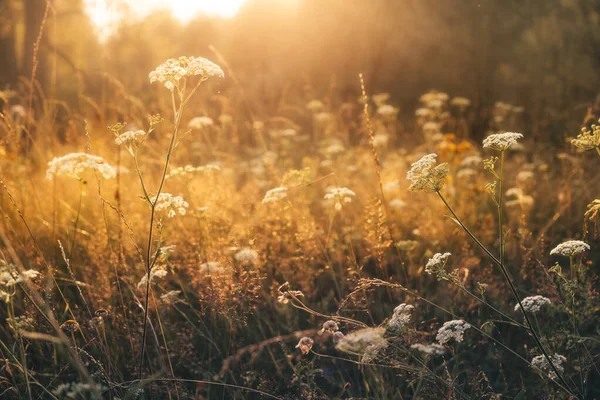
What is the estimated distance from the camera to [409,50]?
37.5 feet

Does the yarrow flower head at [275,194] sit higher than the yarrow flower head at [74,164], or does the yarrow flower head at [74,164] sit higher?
the yarrow flower head at [74,164]

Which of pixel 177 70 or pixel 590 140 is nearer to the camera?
pixel 590 140

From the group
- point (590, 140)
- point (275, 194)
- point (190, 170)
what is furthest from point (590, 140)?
point (190, 170)

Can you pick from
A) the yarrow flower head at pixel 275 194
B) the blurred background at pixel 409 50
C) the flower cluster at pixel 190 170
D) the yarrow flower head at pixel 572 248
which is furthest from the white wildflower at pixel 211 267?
the blurred background at pixel 409 50

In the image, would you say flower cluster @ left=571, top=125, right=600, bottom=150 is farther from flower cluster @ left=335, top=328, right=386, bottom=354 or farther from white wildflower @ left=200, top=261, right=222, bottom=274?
white wildflower @ left=200, top=261, right=222, bottom=274

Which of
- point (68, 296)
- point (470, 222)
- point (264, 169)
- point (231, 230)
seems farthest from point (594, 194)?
point (68, 296)

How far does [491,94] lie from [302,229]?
8418mm

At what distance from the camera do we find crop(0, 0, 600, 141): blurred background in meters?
8.97

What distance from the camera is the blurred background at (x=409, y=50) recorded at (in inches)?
353

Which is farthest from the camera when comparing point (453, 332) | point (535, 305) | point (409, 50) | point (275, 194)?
point (409, 50)

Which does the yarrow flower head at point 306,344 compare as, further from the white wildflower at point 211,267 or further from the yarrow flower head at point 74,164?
the yarrow flower head at point 74,164

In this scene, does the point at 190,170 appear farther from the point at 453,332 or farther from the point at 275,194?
the point at 453,332

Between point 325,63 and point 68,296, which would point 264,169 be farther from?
point 325,63

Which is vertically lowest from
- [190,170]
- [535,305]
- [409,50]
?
[535,305]
